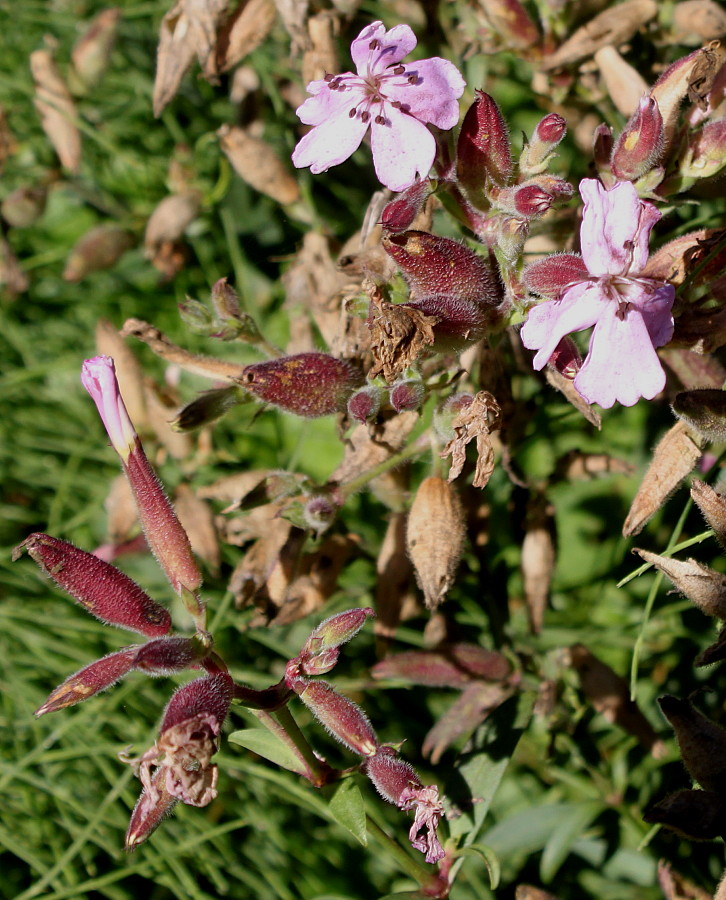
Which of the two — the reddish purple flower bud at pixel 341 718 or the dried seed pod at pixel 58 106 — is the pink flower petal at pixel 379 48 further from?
the dried seed pod at pixel 58 106

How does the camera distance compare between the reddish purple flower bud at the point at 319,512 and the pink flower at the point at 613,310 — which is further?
the reddish purple flower bud at the point at 319,512

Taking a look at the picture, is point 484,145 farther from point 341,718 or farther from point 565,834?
point 565,834

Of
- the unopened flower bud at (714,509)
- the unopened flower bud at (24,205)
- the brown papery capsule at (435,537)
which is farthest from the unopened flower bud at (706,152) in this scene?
the unopened flower bud at (24,205)

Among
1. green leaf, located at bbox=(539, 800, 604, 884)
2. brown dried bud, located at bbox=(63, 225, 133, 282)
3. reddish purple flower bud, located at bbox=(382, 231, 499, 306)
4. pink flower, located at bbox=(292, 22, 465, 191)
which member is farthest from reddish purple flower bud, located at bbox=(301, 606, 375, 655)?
brown dried bud, located at bbox=(63, 225, 133, 282)

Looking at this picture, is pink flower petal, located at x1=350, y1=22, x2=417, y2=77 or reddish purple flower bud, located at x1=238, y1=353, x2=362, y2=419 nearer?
pink flower petal, located at x1=350, y1=22, x2=417, y2=77

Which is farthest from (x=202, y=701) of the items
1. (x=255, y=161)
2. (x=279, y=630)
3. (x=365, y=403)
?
(x=255, y=161)

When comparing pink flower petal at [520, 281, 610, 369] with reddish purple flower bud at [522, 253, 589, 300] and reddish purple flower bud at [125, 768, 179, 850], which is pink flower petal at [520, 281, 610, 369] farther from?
reddish purple flower bud at [125, 768, 179, 850]
